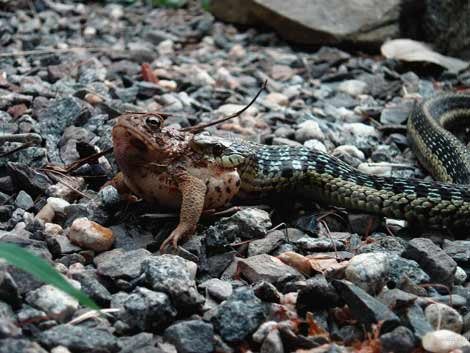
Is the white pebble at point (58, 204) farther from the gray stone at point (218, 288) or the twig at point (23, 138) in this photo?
the gray stone at point (218, 288)

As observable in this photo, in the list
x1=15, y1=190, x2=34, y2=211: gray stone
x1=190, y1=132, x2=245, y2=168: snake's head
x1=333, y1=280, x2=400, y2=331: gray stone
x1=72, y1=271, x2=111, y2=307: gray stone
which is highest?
x1=190, y1=132, x2=245, y2=168: snake's head

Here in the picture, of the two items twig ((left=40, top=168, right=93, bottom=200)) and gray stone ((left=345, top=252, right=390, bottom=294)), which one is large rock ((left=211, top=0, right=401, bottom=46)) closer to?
twig ((left=40, top=168, right=93, bottom=200))

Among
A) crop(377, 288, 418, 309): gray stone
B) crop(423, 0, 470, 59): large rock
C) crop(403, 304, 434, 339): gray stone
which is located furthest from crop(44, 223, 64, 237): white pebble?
crop(423, 0, 470, 59): large rock

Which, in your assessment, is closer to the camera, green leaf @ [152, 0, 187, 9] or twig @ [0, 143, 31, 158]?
twig @ [0, 143, 31, 158]

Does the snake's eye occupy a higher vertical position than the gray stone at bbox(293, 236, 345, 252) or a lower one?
higher

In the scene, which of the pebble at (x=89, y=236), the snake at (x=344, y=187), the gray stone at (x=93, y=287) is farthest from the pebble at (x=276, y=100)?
the gray stone at (x=93, y=287)

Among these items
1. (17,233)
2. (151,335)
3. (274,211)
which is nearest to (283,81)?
(274,211)
